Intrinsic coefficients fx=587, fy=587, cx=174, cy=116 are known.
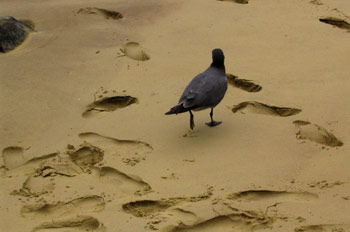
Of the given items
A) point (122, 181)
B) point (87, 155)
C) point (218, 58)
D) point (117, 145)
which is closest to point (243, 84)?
point (218, 58)

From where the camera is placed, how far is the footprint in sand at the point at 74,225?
4172mm

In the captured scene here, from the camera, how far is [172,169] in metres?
4.91

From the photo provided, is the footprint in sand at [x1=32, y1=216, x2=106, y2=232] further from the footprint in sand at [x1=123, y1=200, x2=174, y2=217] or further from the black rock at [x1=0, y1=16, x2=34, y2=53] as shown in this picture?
the black rock at [x1=0, y1=16, x2=34, y2=53]

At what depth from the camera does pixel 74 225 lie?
422 centimetres

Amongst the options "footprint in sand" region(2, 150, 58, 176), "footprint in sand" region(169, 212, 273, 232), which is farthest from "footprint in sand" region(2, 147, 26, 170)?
"footprint in sand" region(169, 212, 273, 232)

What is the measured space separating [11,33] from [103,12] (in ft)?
4.58

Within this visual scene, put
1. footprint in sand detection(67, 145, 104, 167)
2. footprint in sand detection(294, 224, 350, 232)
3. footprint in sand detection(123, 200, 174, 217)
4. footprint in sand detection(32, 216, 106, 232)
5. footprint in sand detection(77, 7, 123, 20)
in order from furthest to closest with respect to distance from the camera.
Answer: footprint in sand detection(77, 7, 123, 20) < footprint in sand detection(67, 145, 104, 167) < footprint in sand detection(123, 200, 174, 217) < footprint in sand detection(32, 216, 106, 232) < footprint in sand detection(294, 224, 350, 232)

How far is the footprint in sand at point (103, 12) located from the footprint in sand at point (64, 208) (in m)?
3.92

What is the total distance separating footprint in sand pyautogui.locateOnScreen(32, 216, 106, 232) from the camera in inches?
164

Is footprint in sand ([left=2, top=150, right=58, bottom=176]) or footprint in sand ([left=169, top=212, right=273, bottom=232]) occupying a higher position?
footprint in sand ([left=169, top=212, right=273, bottom=232])

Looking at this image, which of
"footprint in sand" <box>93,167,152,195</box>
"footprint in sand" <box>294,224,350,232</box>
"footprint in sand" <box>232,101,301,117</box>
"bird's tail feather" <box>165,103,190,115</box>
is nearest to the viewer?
"footprint in sand" <box>294,224,350,232</box>

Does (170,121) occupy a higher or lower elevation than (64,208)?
higher

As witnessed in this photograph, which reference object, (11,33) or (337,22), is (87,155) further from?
(337,22)

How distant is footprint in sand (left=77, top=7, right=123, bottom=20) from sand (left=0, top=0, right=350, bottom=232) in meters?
0.02
